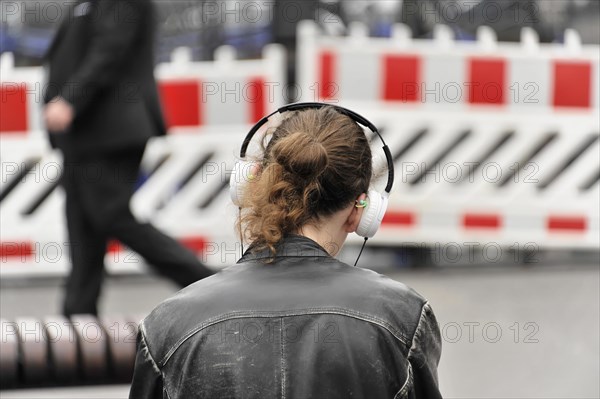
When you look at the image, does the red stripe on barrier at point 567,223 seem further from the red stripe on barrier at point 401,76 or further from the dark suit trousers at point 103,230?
the dark suit trousers at point 103,230

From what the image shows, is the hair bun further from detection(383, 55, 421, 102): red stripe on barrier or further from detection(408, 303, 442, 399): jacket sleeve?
detection(383, 55, 421, 102): red stripe on barrier

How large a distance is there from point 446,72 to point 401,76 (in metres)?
0.26

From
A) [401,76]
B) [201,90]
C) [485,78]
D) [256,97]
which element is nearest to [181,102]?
[201,90]

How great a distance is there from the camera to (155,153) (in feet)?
23.9

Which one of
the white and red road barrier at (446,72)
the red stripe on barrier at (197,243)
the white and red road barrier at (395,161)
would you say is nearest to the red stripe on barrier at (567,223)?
the white and red road barrier at (395,161)

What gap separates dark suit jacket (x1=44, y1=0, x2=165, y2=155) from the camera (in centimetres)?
514

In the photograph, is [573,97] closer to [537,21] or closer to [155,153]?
[537,21]

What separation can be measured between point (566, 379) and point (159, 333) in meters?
3.37

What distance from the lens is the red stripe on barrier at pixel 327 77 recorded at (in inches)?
276

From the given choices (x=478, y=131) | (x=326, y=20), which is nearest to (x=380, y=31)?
Answer: (x=326, y=20)

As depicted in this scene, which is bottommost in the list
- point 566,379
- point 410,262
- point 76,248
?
point 410,262

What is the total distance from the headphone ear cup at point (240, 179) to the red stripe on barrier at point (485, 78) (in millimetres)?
4904

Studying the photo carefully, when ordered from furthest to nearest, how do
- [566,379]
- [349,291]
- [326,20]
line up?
[326,20] → [566,379] → [349,291]

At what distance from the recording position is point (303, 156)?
2.09 metres
